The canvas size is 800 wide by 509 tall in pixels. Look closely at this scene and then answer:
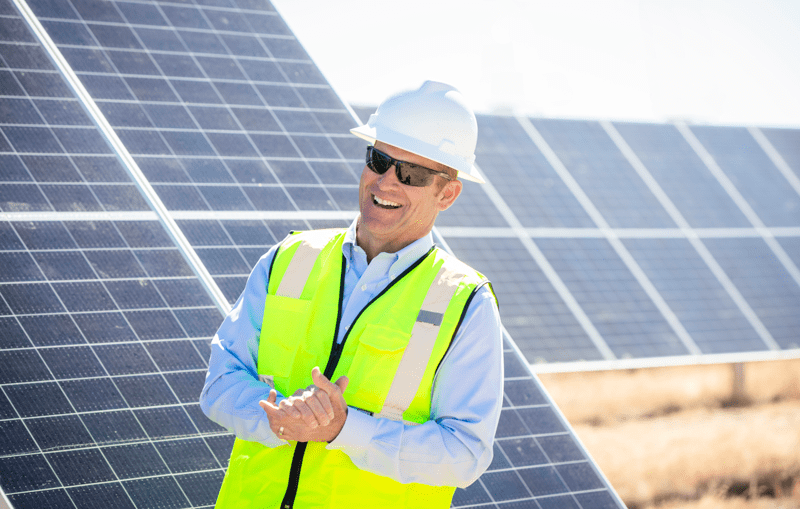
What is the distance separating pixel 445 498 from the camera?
2539 millimetres

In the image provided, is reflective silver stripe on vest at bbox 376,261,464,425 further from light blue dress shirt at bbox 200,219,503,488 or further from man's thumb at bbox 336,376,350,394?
man's thumb at bbox 336,376,350,394

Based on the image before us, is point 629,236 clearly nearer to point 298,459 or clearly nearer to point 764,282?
point 764,282

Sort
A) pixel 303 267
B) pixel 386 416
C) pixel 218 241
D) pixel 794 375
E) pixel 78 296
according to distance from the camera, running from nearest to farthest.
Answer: pixel 386 416 → pixel 303 267 → pixel 78 296 → pixel 218 241 → pixel 794 375

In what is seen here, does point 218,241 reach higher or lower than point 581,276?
higher

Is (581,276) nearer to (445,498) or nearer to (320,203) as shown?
(320,203)

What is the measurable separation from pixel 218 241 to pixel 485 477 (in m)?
2.44

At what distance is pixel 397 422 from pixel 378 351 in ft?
0.83

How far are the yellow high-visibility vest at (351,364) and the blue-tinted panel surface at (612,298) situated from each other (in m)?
7.23

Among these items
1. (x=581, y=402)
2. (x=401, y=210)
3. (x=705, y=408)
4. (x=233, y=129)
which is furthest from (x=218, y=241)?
(x=705, y=408)

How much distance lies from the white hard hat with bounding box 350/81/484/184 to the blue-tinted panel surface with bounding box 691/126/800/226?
38.0 feet

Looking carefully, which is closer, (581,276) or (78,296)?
(78,296)

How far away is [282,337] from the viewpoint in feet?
8.38

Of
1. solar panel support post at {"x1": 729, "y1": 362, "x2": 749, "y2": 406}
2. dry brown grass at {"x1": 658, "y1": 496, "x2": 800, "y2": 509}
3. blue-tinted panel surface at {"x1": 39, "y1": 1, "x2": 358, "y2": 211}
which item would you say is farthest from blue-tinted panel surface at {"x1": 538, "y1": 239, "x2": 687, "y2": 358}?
blue-tinted panel surface at {"x1": 39, "y1": 1, "x2": 358, "y2": 211}

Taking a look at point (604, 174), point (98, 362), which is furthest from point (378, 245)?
point (604, 174)
